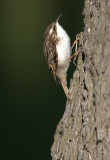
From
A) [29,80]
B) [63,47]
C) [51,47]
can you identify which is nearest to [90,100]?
[63,47]

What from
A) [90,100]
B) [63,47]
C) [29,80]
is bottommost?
[90,100]

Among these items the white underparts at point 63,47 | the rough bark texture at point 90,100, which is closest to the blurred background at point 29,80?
the white underparts at point 63,47

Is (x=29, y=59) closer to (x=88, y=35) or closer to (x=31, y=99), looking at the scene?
(x=31, y=99)

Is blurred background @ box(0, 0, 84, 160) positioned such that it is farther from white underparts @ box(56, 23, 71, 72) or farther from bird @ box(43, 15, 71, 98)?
white underparts @ box(56, 23, 71, 72)

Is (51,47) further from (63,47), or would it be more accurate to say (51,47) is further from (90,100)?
(90,100)

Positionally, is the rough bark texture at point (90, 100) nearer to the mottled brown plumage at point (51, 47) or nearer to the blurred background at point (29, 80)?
the mottled brown plumage at point (51, 47)
